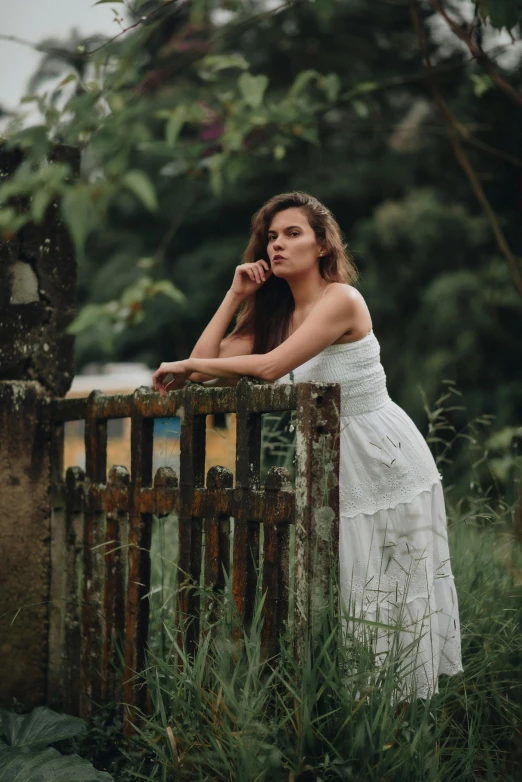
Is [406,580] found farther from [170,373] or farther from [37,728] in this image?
[37,728]

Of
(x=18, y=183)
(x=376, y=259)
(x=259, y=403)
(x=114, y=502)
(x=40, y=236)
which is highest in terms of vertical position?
(x=376, y=259)

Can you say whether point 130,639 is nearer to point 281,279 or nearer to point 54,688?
point 54,688

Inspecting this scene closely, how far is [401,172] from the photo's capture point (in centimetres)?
1127

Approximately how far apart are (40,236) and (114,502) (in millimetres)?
1220

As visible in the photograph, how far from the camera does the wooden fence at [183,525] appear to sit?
2273 mm

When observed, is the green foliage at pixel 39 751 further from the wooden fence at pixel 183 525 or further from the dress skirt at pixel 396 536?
the dress skirt at pixel 396 536

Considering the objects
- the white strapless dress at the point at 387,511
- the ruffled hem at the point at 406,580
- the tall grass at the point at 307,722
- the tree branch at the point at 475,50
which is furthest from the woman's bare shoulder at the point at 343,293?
the tree branch at the point at 475,50

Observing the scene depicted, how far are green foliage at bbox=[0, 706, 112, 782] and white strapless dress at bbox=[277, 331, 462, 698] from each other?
2.89 ft

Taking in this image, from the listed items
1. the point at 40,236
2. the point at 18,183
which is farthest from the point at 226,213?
the point at 18,183

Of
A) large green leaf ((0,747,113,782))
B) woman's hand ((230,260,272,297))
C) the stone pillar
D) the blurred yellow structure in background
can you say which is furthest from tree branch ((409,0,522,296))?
the blurred yellow structure in background

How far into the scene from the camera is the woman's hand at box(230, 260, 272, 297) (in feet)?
9.68

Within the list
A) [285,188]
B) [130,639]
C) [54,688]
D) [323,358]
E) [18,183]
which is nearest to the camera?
[18,183]

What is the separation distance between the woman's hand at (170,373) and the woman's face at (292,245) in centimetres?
44

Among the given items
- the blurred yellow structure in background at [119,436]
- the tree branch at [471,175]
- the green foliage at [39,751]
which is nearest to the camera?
the tree branch at [471,175]
